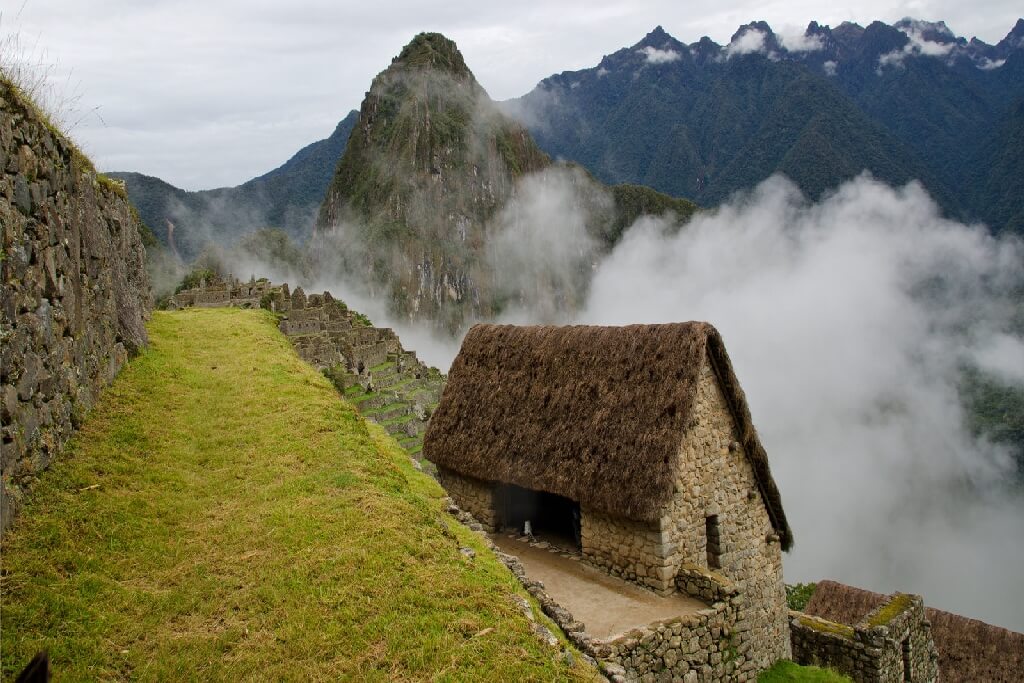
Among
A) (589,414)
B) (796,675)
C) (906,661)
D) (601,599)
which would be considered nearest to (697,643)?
(601,599)

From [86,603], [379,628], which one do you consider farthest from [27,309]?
[379,628]

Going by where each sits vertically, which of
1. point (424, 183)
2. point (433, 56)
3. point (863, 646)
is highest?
point (433, 56)

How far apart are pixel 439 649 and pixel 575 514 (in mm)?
8010

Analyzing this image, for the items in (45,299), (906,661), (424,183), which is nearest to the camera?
(45,299)

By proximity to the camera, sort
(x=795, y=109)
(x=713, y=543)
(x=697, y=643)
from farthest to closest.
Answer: (x=795, y=109)
(x=713, y=543)
(x=697, y=643)

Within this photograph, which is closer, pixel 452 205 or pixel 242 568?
pixel 242 568

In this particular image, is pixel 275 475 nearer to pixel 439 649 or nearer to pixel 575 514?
pixel 439 649

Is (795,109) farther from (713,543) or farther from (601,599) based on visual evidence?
(601,599)

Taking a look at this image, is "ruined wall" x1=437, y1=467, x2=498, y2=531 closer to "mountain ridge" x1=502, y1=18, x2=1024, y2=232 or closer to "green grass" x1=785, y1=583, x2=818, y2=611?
"green grass" x1=785, y1=583, x2=818, y2=611

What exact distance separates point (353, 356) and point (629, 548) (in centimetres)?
2094

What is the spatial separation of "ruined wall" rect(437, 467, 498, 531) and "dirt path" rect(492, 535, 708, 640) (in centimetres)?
162

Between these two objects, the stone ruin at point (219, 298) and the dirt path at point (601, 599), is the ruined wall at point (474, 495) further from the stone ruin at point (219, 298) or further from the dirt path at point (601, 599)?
the stone ruin at point (219, 298)

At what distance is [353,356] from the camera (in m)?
29.6

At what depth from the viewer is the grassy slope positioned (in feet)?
17.4
